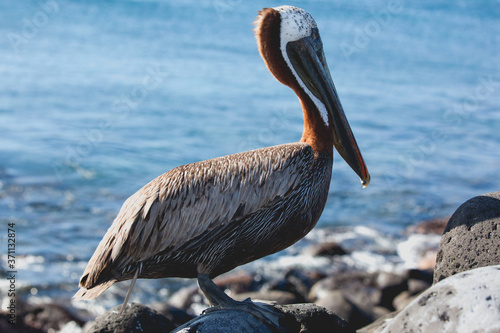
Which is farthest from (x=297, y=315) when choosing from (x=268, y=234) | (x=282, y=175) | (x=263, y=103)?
(x=263, y=103)

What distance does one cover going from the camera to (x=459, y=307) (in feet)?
11.3

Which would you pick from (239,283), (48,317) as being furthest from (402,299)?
(48,317)

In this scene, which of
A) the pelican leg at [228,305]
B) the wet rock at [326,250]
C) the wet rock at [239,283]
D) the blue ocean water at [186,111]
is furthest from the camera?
the blue ocean water at [186,111]

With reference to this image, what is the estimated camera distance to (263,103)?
20.4 meters

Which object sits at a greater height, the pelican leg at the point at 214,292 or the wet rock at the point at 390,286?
the pelican leg at the point at 214,292

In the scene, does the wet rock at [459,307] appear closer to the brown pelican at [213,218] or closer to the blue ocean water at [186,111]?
the brown pelican at [213,218]

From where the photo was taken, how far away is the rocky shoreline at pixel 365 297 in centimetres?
351

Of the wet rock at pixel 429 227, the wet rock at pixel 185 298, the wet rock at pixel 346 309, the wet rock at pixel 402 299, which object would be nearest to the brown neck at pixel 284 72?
the wet rock at pixel 346 309

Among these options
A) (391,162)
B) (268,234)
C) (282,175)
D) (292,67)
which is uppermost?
(292,67)

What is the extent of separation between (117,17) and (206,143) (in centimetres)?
2010

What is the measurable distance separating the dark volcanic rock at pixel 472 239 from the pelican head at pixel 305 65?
0.91m

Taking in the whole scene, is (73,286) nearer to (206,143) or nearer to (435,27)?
(206,143)

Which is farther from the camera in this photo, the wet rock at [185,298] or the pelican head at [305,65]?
the wet rock at [185,298]

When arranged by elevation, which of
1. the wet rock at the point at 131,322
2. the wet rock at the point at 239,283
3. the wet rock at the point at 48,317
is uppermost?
the wet rock at the point at 131,322
